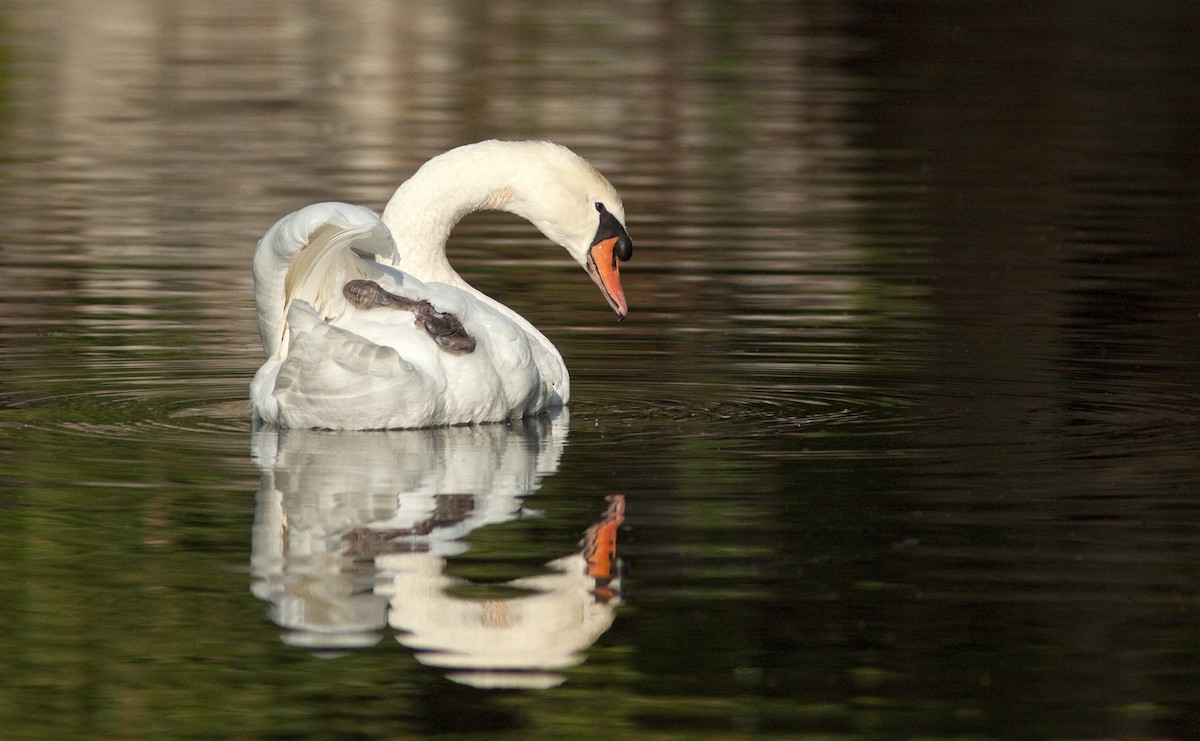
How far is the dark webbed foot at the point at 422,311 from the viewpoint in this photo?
A: 9047 millimetres

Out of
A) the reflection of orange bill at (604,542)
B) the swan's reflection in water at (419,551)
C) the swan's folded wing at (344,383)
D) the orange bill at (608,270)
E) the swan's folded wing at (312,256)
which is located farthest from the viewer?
the orange bill at (608,270)

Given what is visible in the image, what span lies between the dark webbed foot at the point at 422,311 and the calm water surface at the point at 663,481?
434mm

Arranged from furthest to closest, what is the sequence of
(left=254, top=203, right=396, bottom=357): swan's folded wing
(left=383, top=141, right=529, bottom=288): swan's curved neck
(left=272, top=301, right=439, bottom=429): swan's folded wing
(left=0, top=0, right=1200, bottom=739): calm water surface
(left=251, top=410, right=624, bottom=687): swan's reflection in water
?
(left=383, top=141, right=529, bottom=288): swan's curved neck < (left=272, top=301, right=439, bottom=429): swan's folded wing < (left=254, top=203, right=396, bottom=357): swan's folded wing < (left=251, top=410, right=624, bottom=687): swan's reflection in water < (left=0, top=0, right=1200, bottom=739): calm water surface

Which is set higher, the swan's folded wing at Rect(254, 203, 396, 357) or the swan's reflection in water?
the swan's folded wing at Rect(254, 203, 396, 357)

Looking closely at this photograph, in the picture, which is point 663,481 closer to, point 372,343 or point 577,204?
point 372,343

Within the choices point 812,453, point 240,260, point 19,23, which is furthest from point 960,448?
point 19,23

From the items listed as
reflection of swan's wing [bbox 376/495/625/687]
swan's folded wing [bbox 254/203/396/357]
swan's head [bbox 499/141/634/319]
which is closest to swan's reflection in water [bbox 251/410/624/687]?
reflection of swan's wing [bbox 376/495/625/687]

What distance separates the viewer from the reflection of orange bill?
7109 mm

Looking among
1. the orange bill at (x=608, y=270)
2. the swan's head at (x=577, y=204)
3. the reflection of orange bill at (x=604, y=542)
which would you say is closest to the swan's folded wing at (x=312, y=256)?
the reflection of orange bill at (x=604, y=542)

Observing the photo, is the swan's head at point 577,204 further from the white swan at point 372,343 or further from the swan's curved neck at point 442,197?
the white swan at point 372,343

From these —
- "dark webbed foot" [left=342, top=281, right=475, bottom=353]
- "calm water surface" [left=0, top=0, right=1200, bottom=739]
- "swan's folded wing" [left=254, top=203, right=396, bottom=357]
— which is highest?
"swan's folded wing" [left=254, top=203, right=396, bottom=357]

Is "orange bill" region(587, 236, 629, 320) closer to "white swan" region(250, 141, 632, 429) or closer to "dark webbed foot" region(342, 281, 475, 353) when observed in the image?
"white swan" region(250, 141, 632, 429)

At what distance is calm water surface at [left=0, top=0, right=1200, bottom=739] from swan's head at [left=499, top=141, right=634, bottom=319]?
0.60 meters

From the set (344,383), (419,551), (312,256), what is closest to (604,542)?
(419,551)
